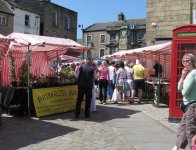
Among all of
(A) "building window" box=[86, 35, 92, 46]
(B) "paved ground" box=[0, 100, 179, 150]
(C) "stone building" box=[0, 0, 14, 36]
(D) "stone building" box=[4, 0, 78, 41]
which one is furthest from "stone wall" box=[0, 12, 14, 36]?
(A) "building window" box=[86, 35, 92, 46]

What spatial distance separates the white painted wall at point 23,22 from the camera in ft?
150

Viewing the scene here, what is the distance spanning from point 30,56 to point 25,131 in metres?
3.08

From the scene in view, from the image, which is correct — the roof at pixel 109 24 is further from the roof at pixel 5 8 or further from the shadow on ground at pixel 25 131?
the shadow on ground at pixel 25 131

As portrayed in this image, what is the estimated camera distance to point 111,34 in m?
84.8

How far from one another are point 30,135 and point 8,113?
11.9 feet

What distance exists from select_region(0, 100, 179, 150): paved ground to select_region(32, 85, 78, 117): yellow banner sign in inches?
11.3

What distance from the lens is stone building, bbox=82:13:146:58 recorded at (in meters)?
81.1

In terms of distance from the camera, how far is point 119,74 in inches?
637

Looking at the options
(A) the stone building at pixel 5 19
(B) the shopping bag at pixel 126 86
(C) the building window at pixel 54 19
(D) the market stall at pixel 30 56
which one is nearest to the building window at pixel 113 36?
(C) the building window at pixel 54 19

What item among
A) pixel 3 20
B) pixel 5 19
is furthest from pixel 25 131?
pixel 5 19

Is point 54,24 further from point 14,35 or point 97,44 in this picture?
point 14,35

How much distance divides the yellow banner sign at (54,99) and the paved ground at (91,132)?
0.94ft

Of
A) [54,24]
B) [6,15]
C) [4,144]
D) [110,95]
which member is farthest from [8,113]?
[54,24]

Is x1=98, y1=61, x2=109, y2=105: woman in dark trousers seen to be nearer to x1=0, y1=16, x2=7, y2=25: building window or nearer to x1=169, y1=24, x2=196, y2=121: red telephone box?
x1=169, y1=24, x2=196, y2=121: red telephone box
